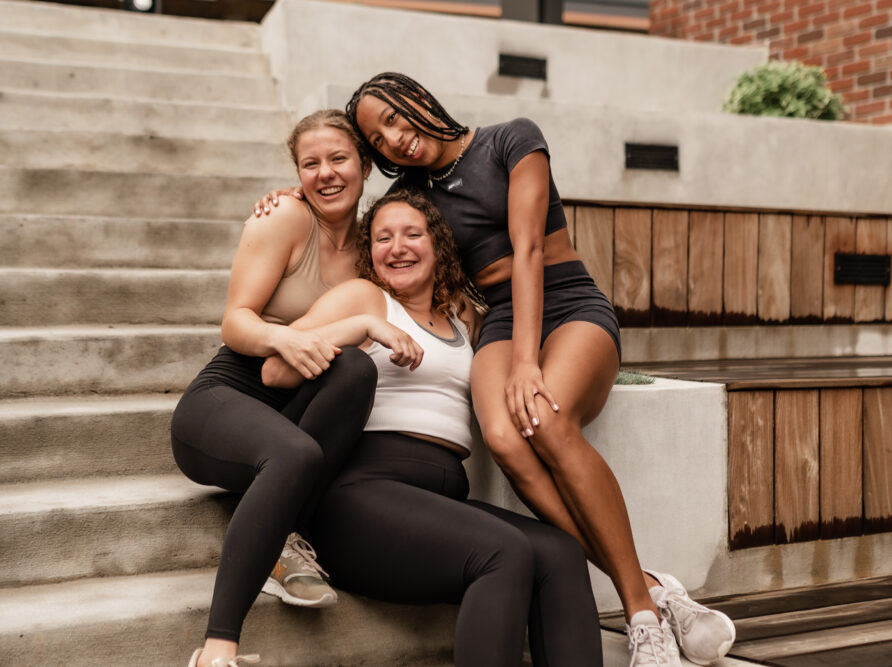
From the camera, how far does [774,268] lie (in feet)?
11.4

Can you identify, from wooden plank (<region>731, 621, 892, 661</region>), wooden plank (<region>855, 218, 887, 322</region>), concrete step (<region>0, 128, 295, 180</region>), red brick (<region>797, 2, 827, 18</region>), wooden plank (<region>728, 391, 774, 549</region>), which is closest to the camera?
wooden plank (<region>731, 621, 892, 661</region>)

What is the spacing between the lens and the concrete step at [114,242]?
2.61m

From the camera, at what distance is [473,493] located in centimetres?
206

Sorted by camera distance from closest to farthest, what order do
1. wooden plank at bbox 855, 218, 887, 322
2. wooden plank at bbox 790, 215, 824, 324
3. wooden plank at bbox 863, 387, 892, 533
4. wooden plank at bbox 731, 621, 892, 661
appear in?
1. wooden plank at bbox 731, 621, 892, 661
2. wooden plank at bbox 863, 387, 892, 533
3. wooden plank at bbox 790, 215, 824, 324
4. wooden plank at bbox 855, 218, 887, 322

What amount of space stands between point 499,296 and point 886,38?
3.52 meters

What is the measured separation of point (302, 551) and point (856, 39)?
425cm

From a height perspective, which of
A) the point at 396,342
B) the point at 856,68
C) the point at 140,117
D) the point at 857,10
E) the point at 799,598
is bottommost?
the point at 799,598

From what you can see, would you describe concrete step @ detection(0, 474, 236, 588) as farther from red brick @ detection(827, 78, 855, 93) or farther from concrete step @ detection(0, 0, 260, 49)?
red brick @ detection(827, 78, 855, 93)

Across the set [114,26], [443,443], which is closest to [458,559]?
[443,443]

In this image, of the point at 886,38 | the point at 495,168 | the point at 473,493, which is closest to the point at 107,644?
the point at 473,493

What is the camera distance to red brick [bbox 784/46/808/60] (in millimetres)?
4862

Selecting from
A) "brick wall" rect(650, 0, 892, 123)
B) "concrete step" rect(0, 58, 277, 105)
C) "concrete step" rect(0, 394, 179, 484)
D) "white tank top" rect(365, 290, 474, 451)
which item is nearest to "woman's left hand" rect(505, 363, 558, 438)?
"white tank top" rect(365, 290, 474, 451)

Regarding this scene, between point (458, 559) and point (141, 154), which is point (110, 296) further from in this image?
point (458, 559)

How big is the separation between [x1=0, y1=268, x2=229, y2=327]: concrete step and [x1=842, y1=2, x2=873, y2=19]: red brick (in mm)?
3690
